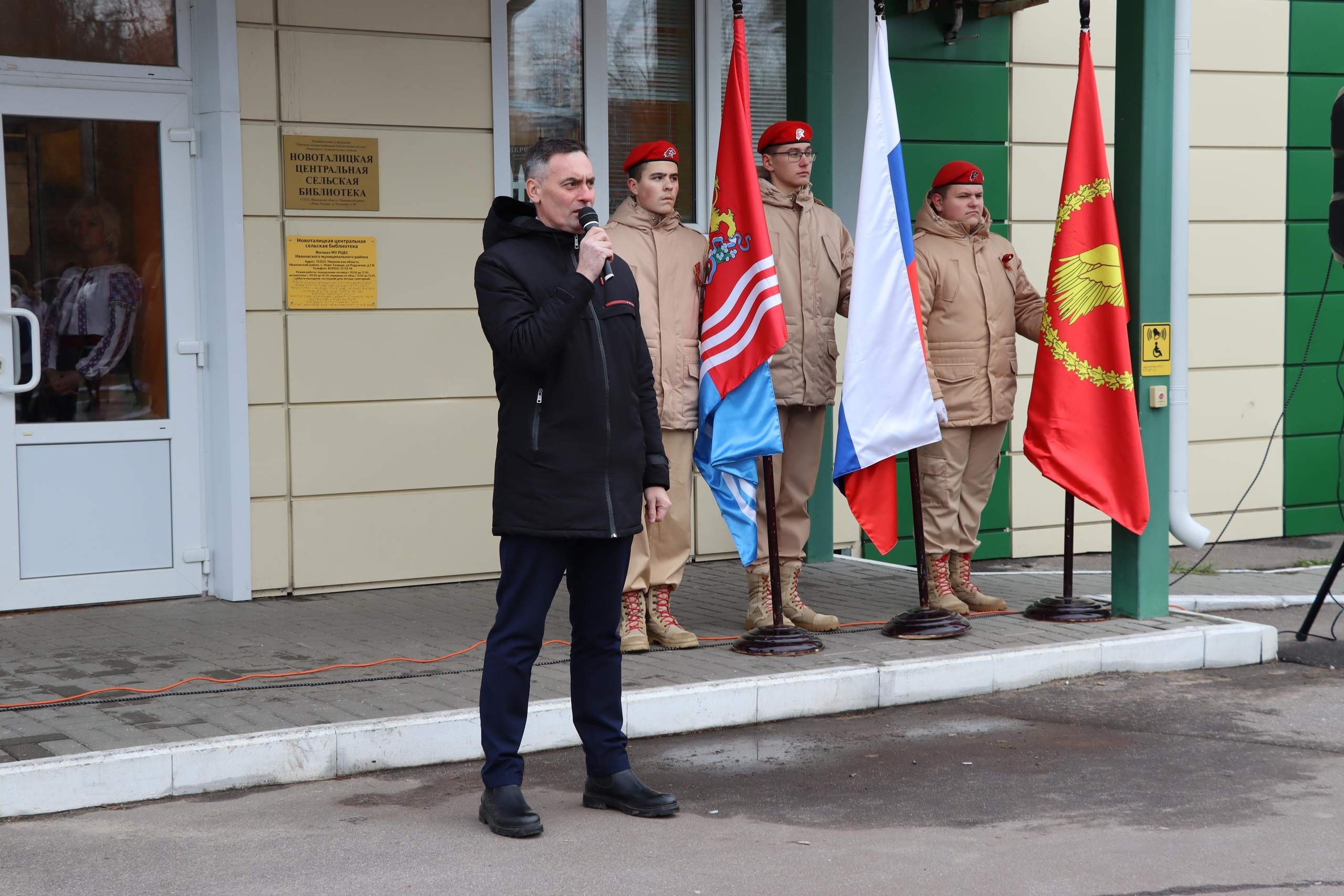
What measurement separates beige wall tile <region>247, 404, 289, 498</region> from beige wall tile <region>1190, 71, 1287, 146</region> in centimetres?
624

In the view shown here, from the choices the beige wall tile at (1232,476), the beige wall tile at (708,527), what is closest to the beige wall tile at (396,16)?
the beige wall tile at (708,527)

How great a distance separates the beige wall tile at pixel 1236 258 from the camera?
1004 centimetres

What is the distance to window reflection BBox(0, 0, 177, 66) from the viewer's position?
22.9 ft

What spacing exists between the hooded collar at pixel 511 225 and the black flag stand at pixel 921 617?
2693 mm

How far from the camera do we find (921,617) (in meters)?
6.65

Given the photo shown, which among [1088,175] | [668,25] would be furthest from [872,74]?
[668,25]

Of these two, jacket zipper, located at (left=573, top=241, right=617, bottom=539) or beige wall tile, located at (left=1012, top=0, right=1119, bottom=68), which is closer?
jacket zipper, located at (left=573, top=241, right=617, bottom=539)

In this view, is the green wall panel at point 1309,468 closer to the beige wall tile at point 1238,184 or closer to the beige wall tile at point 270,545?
the beige wall tile at point 1238,184

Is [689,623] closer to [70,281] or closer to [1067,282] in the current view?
[1067,282]

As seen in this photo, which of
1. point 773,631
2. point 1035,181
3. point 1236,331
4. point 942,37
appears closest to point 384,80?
point 942,37

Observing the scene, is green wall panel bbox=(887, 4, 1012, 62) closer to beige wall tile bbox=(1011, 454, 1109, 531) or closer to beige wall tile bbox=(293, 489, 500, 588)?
beige wall tile bbox=(1011, 454, 1109, 531)

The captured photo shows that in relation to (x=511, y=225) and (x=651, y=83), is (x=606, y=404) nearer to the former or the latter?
(x=511, y=225)

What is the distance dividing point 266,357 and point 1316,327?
7.20 metres

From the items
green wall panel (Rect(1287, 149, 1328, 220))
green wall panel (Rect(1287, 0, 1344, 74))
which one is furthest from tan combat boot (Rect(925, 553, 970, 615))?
green wall panel (Rect(1287, 0, 1344, 74))
